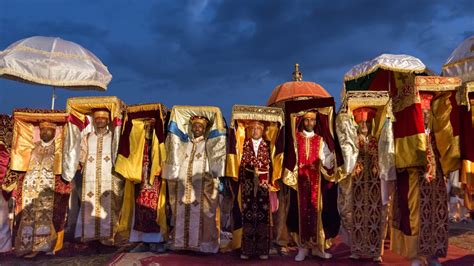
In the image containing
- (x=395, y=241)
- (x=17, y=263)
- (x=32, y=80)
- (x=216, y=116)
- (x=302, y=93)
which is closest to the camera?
(x=395, y=241)

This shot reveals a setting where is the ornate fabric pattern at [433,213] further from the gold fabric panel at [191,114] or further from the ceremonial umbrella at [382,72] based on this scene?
the ceremonial umbrella at [382,72]

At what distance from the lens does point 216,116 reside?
6602 mm

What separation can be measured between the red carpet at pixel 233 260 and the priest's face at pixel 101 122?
2.33m

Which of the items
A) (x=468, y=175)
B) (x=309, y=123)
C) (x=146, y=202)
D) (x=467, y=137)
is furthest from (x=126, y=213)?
(x=467, y=137)

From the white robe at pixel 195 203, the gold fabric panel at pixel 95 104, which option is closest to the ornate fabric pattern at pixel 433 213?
the white robe at pixel 195 203

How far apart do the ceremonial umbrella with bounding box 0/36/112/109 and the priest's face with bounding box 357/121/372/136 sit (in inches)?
217

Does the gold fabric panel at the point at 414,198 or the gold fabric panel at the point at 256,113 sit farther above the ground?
the gold fabric panel at the point at 256,113

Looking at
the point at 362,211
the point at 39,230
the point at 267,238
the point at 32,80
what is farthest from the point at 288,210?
the point at 32,80

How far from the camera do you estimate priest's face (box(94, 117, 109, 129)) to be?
6828 mm

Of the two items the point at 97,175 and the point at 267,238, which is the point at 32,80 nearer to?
the point at 97,175

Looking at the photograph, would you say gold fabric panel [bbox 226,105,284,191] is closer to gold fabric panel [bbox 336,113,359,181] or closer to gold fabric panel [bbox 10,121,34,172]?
gold fabric panel [bbox 336,113,359,181]

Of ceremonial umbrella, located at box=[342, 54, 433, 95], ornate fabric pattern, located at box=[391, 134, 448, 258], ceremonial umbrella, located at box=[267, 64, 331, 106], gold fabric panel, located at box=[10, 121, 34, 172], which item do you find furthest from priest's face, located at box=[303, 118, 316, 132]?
ceremonial umbrella, located at box=[267, 64, 331, 106]

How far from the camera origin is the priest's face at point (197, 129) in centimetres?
661

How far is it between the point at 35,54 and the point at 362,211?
282 inches
